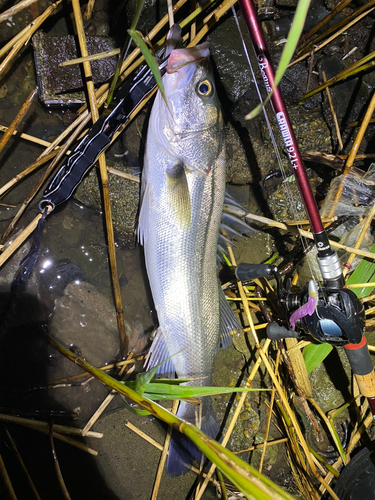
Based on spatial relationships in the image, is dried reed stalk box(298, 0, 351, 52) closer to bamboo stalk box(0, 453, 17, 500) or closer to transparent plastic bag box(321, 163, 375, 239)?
transparent plastic bag box(321, 163, 375, 239)

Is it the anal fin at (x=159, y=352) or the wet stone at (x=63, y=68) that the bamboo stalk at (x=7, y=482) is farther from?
the wet stone at (x=63, y=68)

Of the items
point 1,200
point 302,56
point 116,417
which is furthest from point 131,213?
point 302,56

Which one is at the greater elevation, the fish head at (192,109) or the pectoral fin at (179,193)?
the fish head at (192,109)

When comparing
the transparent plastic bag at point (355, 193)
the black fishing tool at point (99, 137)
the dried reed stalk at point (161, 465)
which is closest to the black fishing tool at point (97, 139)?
the black fishing tool at point (99, 137)

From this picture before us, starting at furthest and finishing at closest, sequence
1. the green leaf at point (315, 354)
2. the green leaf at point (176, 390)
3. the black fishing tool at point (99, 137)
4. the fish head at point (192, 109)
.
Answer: the green leaf at point (315, 354), the black fishing tool at point (99, 137), the fish head at point (192, 109), the green leaf at point (176, 390)

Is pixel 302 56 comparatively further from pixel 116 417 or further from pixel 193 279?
pixel 116 417

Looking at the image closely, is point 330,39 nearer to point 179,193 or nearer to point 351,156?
point 351,156

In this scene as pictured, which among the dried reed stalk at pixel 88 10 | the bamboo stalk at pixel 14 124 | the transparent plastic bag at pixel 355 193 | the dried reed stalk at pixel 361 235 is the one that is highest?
the dried reed stalk at pixel 88 10

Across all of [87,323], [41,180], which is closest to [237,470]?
[87,323]
